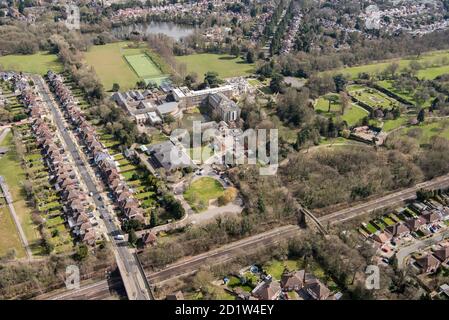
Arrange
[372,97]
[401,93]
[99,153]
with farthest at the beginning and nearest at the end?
1. [401,93]
2. [372,97]
3. [99,153]

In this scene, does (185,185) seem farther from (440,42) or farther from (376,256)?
(440,42)

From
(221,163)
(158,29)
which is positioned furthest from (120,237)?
(158,29)

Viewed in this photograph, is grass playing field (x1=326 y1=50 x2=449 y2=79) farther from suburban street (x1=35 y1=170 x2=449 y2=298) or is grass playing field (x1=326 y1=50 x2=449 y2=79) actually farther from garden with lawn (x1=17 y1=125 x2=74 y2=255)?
garden with lawn (x1=17 y1=125 x2=74 y2=255)

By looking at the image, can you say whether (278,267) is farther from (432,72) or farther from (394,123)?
(432,72)

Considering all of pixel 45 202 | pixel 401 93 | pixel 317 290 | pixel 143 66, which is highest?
pixel 143 66

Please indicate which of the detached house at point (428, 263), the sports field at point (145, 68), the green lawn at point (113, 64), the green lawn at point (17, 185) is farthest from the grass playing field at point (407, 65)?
the green lawn at point (17, 185)

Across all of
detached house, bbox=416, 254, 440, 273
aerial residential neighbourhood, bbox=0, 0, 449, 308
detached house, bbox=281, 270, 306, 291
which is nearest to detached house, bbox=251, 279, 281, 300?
aerial residential neighbourhood, bbox=0, 0, 449, 308
